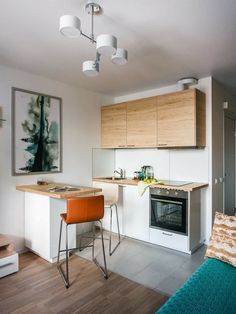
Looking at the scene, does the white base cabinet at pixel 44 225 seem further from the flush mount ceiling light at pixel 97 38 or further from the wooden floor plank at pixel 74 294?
the flush mount ceiling light at pixel 97 38

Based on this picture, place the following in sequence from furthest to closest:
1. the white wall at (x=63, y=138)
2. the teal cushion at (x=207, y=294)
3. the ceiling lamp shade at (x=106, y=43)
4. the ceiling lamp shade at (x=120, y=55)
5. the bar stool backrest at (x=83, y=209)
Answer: the white wall at (x=63, y=138)
the bar stool backrest at (x=83, y=209)
the ceiling lamp shade at (x=120, y=55)
the ceiling lamp shade at (x=106, y=43)
the teal cushion at (x=207, y=294)

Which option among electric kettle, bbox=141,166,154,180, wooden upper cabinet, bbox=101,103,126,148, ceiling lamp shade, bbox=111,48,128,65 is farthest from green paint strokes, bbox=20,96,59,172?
ceiling lamp shade, bbox=111,48,128,65

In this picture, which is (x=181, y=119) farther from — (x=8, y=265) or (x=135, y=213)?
(x=8, y=265)

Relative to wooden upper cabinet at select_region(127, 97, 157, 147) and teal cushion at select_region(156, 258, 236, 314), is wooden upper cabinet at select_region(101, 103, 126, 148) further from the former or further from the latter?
teal cushion at select_region(156, 258, 236, 314)

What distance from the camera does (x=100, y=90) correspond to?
13.6ft

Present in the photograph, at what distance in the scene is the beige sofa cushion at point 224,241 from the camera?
179 centimetres

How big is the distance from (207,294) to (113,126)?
3217 millimetres

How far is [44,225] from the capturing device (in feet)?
9.32

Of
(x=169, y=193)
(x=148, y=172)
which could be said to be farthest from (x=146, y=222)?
(x=148, y=172)

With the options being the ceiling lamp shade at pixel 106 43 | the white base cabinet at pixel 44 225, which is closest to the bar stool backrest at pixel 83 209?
the white base cabinet at pixel 44 225

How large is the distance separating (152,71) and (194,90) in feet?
2.11

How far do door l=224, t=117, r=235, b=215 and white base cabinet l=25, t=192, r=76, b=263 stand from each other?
281cm

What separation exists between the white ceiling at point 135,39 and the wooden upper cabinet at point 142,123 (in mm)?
438

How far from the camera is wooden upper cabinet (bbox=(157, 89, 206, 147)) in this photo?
320cm
